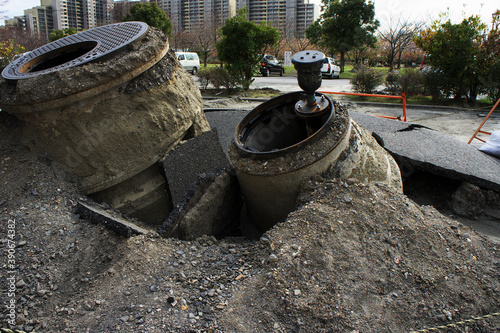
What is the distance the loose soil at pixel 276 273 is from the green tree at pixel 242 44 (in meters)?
11.5

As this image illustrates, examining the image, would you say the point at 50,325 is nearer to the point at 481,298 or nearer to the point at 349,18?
the point at 481,298

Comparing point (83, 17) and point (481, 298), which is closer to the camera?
point (481, 298)

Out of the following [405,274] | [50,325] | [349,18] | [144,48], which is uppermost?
[349,18]

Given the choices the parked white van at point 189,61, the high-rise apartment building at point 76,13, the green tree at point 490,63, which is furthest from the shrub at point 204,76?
the high-rise apartment building at point 76,13

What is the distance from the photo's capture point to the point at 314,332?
2.08 metres

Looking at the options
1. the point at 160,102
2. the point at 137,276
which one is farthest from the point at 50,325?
the point at 160,102

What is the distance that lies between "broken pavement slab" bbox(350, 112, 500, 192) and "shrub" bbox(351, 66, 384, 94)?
25.7 ft

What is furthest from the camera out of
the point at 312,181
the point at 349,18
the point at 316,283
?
the point at 349,18

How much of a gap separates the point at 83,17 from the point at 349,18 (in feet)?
140

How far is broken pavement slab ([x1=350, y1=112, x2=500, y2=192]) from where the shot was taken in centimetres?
427

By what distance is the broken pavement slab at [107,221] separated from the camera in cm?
285

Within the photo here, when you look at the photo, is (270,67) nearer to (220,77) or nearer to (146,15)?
(146,15)

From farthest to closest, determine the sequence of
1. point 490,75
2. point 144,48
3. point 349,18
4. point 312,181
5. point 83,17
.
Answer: point 83,17 < point 349,18 < point 490,75 < point 144,48 < point 312,181

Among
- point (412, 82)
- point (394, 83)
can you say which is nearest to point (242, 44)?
point (394, 83)
